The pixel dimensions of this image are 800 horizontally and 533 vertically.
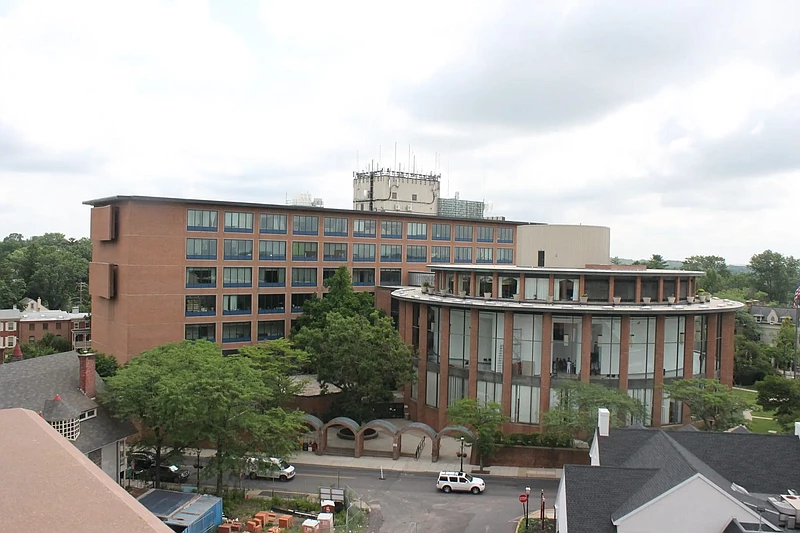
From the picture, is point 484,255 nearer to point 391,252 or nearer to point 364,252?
point 391,252

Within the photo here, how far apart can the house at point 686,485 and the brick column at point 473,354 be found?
21.0 meters

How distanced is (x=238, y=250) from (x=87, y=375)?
1334 inches

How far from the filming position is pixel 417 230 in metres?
92.9

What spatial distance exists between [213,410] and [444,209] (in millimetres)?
101584

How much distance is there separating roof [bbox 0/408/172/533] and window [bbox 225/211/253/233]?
60692 mm

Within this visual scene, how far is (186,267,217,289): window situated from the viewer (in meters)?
71.4

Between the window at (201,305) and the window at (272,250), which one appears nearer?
the window at (201,305)

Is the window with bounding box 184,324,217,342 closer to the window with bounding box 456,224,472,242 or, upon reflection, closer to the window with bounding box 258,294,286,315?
the window with bounding box 258,294,286,315

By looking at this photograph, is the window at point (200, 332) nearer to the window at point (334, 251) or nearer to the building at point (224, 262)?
the building at point (224, 262)

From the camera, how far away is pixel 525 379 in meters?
53.7

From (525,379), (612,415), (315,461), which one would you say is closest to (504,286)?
(525,379)

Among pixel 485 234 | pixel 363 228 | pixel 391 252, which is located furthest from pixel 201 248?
pixel 485 234

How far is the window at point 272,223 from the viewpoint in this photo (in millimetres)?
77875

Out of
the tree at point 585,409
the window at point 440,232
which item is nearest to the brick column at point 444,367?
the tree at point 585,409
